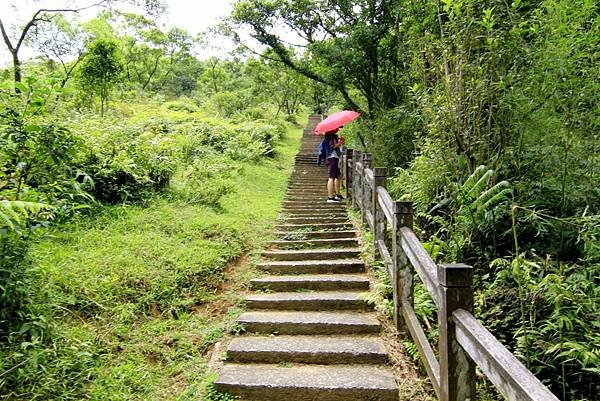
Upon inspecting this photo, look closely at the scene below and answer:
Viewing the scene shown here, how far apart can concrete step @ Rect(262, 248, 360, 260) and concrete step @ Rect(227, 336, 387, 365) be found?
190 cm

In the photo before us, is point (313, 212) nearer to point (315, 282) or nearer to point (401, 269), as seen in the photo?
point (315, 282)

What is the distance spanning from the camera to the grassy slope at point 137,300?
127 inches

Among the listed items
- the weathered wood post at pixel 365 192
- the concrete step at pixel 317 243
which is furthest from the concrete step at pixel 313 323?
the weathered wood post at pixel 365 192

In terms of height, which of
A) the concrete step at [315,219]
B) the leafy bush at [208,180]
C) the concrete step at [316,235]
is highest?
the leafy bush at [208,180]

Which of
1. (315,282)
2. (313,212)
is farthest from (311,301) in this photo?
(313,212)

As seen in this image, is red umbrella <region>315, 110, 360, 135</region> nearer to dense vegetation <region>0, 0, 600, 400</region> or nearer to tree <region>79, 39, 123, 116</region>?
dense vegetation <region>0, 0, 600, 400</region>

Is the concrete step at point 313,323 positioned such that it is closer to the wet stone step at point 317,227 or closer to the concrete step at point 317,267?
the concrete step at point 317,267

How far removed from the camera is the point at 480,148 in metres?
4.50

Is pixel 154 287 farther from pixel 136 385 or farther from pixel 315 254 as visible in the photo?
pixel 315 254

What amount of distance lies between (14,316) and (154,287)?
1395 millimetres

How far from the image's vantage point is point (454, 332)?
2.20 metres

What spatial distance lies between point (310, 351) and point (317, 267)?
1813 mm

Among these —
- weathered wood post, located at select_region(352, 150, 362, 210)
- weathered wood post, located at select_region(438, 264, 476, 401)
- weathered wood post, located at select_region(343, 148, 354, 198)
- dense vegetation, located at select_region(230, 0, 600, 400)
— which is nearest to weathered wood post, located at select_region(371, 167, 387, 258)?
dense vegetation, located at select_region(230, 0, 600, 400)

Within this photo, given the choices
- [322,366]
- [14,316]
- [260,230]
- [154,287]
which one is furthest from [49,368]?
[260,230]
